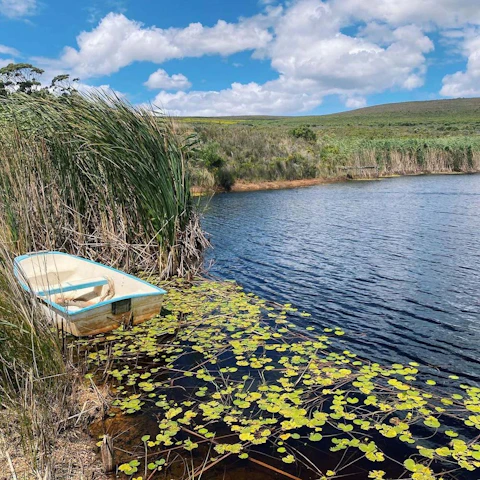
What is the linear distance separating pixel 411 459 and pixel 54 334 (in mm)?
3317

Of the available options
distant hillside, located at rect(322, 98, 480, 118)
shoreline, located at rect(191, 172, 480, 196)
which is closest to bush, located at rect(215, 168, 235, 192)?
shoreline, located at rect(191, 172, 480, 196)

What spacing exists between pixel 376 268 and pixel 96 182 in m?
6.19

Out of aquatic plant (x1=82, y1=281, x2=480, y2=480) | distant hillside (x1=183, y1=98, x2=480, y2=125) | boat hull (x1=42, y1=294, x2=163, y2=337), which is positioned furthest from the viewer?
distant hillside (x1=183, y1=98, x2=480, y2=125)

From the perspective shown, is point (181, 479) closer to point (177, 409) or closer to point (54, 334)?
point (177, 409)

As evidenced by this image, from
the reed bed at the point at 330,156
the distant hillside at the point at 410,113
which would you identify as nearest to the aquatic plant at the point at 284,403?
the reed bed at the point at 330,156

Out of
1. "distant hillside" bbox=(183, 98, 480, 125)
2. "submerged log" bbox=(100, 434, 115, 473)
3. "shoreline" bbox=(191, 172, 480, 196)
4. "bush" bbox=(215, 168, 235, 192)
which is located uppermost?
"distant hillside" bbox=(183, 98, 480, 125)

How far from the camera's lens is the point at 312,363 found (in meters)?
5.29

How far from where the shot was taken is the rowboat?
5.48m

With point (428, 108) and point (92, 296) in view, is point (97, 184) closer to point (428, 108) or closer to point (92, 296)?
point (92, 296)

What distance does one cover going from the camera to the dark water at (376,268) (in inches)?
245

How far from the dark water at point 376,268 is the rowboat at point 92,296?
2714mm

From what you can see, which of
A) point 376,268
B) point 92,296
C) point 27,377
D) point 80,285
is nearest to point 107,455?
point 27,377

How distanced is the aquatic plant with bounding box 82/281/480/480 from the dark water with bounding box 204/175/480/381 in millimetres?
679

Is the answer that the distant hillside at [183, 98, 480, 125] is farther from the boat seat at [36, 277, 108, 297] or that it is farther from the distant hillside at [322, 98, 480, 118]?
the boat seat at [36, 277, 108, 297]
